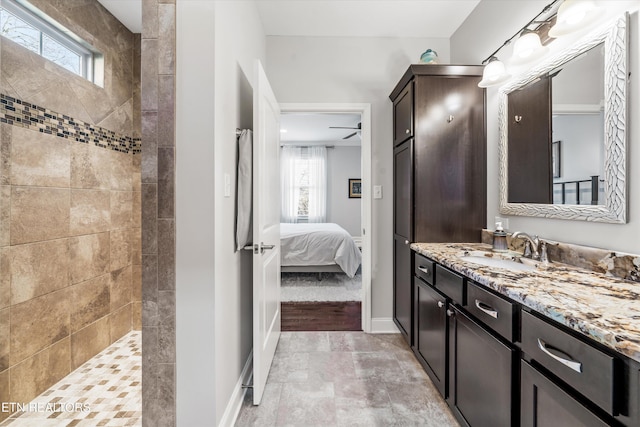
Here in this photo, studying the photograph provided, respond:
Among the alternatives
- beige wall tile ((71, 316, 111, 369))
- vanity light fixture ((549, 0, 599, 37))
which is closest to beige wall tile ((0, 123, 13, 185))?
beige wall tile ((71, 316, 111, 369))

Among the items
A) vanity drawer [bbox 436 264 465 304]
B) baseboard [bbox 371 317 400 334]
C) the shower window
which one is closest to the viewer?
vanity drawer [bbox 436 264 465 304]

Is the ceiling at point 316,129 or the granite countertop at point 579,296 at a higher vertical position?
the ceiling at point 316,129

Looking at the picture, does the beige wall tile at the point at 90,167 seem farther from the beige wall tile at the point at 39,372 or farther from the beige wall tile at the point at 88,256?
the beige wall tile at the point at 39,372

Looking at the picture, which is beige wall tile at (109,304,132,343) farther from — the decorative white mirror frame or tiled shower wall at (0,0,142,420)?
the decorative white mirror frame

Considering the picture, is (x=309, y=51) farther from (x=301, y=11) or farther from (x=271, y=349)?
(x=271, y=349)

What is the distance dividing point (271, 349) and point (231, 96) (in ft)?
5.67

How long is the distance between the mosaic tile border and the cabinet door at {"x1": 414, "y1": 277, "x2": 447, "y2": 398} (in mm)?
2575

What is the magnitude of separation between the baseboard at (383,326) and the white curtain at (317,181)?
4578 mm

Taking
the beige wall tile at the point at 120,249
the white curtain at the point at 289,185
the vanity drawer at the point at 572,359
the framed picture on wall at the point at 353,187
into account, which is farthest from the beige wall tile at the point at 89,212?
the framed picture on wall at the point at 353,187

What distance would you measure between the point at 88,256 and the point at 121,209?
48 cm

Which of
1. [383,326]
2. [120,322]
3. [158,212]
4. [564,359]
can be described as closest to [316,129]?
[383,326]

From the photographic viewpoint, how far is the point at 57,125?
1.89 metres

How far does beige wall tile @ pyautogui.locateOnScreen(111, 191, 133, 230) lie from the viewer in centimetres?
241

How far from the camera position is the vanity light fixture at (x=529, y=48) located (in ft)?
5.31
